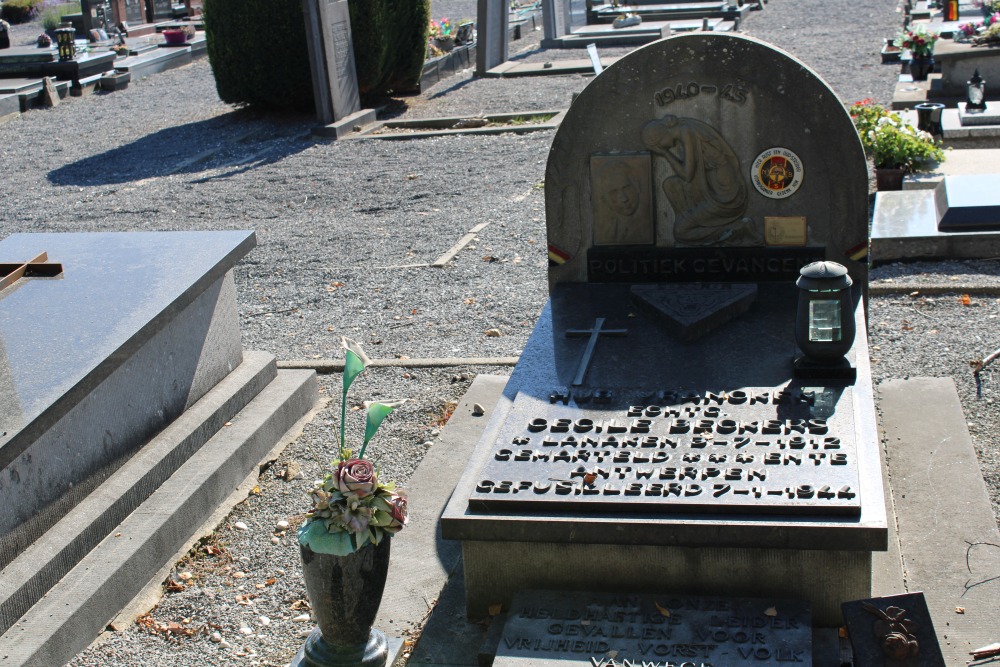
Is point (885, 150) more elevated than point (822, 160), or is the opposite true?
point (822, 160)

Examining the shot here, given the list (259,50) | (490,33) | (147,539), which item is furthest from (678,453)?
(490,33)

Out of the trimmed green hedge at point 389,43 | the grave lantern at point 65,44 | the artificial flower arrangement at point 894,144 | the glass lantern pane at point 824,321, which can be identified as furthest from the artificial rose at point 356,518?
the grave lantern at point 65,44

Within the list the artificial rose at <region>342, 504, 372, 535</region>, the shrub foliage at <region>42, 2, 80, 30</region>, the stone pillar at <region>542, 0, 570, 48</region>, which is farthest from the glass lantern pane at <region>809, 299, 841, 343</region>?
the shrub foliage at <region>42, 2, 80, 30</region>

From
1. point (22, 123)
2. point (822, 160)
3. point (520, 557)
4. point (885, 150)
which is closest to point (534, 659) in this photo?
point (520, 557)

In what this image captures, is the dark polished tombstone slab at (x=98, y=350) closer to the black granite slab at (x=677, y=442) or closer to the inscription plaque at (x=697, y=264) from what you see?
the black granite slab at (x=677, y=442)

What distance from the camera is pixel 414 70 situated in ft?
54.9

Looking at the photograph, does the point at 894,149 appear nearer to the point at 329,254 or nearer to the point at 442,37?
the point at 329,254

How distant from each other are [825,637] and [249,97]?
43.8ft

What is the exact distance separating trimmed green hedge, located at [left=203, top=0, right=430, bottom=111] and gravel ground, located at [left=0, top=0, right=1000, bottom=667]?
0.44 metres

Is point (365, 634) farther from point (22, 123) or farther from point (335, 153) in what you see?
point (22, 123)

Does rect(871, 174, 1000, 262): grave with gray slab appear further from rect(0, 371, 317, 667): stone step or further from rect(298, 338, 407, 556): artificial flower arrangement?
rect(298, 338, 407, 556): artificial flower arrangement

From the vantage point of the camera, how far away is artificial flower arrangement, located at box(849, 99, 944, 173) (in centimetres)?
914

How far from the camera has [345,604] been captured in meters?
3.59

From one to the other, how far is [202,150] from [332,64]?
197 centimetres
